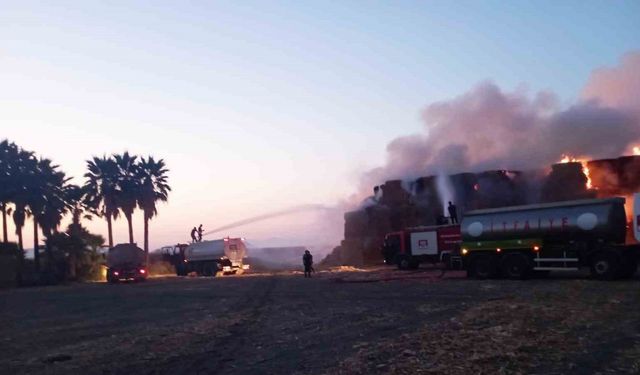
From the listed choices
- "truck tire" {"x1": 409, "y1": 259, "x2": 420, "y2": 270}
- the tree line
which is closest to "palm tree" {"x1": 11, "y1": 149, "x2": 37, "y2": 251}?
the tree line

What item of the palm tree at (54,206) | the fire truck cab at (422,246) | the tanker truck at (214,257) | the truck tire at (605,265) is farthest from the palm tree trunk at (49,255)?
the truck tire at (605,265)

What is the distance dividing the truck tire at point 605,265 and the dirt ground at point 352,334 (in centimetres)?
88

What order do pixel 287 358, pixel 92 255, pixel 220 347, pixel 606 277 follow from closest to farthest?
pixel 287 358 → pixel 220 347 → pixel 606 277 → pixel 92 255

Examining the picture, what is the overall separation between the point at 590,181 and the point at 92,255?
43.1 m

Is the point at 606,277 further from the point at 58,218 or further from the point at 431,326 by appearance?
the point at 58,218

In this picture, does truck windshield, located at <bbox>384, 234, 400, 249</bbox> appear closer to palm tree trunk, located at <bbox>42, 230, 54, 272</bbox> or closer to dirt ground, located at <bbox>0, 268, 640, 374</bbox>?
dirt ground, located at <bbox>0, 268, 640, 374</bbox>

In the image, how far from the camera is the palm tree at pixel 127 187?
204 feet

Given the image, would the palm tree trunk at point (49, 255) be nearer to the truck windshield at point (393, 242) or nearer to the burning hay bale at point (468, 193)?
the truck windshield at point (393, 242)

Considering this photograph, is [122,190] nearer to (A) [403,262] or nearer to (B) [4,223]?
(B) [4,223]

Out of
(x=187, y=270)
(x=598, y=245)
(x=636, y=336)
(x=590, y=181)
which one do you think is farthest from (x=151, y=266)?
(x=636, y=336)

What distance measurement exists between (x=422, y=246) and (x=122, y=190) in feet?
106

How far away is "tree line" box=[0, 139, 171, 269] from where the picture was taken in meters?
54.7

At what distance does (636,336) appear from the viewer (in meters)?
13.2

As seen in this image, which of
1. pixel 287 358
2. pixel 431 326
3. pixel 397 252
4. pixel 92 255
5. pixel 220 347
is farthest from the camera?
pixel 92 255
